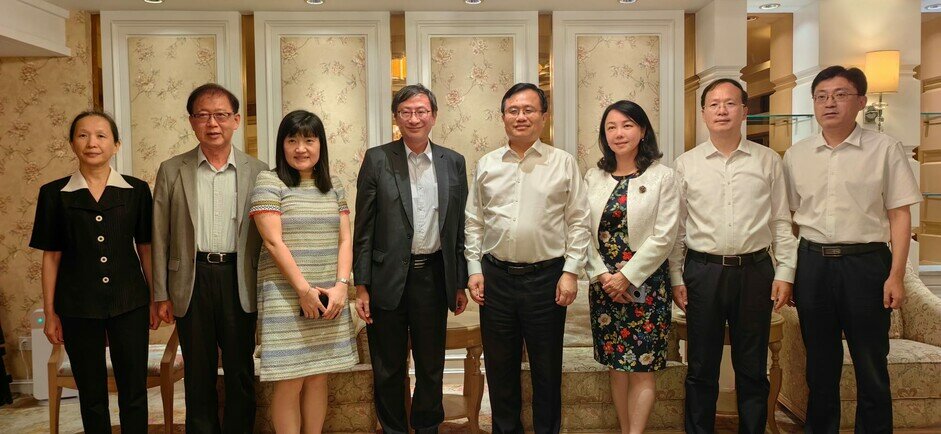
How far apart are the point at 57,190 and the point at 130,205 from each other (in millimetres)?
267

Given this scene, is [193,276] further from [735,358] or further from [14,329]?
[14,329]

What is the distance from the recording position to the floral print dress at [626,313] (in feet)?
8.62

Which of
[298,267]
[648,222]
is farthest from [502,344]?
[298,267]

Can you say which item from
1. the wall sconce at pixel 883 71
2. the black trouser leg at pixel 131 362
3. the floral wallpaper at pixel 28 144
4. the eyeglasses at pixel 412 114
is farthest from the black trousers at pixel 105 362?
the wall sconce at pixel 883 71

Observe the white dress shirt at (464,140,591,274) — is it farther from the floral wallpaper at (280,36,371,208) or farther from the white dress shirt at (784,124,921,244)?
the floral wallpaper at (280,36,371,208)

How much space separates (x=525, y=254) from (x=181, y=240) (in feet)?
4.45

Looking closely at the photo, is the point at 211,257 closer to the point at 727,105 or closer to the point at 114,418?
the point at 114,418

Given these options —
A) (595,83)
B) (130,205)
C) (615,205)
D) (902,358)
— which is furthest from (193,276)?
(902,358)

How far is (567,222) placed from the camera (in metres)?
2.65

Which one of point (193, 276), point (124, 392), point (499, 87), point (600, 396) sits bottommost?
point (600, 396)

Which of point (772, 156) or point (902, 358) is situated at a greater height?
point (772, 156)

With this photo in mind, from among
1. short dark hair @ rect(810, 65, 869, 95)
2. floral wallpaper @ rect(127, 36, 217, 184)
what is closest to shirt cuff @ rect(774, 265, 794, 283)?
short dark hair @ rect(810, 65, 869, 95)

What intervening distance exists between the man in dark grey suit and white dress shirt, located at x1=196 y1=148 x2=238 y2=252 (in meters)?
0.50

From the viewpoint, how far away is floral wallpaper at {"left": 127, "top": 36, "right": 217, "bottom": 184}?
4289 mm
